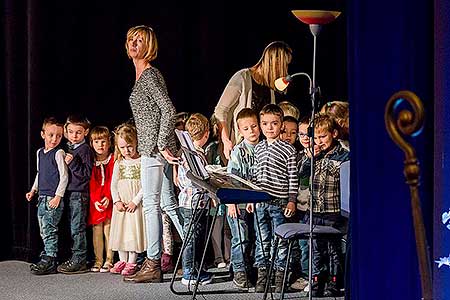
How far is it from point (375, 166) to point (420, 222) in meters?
1.83

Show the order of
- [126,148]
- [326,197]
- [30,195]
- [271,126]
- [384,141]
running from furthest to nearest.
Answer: [30,195] → [126,148] → [271,126] → [326,197] → [384,141]

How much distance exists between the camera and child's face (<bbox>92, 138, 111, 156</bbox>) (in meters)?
6.42

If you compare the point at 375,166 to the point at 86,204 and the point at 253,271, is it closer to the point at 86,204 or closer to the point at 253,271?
the point at 253,271

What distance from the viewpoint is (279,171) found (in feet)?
18.4

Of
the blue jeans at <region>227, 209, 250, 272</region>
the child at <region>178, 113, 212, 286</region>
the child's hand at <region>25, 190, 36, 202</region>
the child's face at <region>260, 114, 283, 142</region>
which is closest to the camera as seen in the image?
the child's face at <region>260, 114, 283, 142</region>

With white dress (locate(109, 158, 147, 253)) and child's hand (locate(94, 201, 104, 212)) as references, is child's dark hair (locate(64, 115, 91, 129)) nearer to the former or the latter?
white dress (locate(109, 158, 147, 253))

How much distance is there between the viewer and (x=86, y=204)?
643 cm

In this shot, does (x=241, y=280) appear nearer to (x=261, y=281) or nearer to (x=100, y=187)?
(x=261, y=281)

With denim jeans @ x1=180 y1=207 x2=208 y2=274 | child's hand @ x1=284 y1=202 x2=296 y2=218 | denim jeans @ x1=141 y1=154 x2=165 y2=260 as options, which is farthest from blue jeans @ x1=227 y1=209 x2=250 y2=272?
denim jeans @ x1=141 y1=154 x2=165 y2=260

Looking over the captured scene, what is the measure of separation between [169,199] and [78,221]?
2.11 feet

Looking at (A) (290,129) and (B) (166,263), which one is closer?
(A) (290,129)

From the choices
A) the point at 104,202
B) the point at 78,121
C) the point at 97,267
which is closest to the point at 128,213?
the point at 104,202

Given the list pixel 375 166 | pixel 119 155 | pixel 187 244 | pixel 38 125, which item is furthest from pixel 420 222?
pixel 38 125

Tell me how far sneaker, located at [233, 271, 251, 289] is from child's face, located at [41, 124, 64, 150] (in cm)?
151
